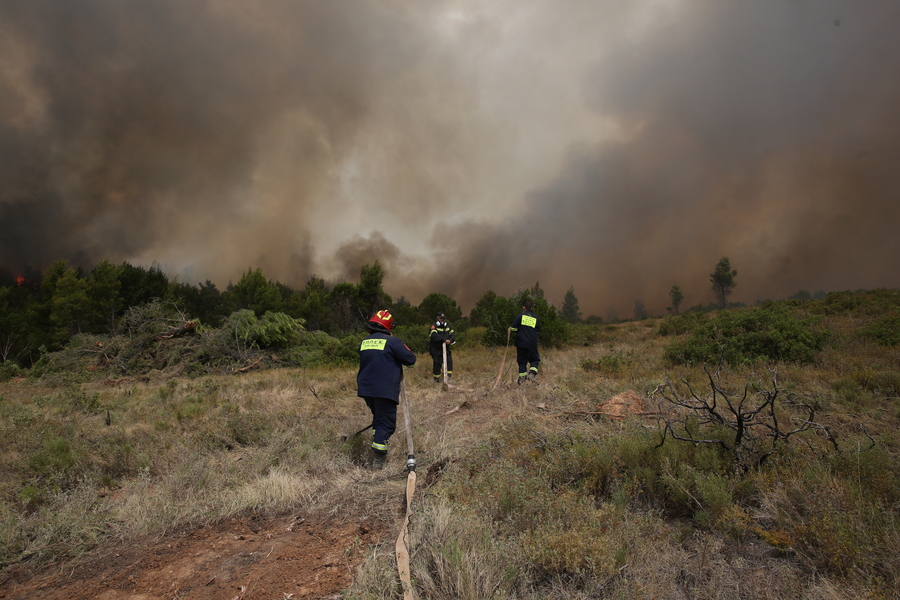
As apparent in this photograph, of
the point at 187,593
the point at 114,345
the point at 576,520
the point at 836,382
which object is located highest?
the point at 114,345

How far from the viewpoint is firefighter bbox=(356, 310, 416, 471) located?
5.08 metres

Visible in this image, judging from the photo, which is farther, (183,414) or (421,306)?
(421,306)

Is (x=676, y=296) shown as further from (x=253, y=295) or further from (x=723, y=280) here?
(x=253, y=295)

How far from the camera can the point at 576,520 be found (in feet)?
9.95

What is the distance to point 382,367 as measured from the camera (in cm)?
523

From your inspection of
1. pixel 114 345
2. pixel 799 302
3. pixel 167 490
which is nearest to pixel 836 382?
pixel 167 490

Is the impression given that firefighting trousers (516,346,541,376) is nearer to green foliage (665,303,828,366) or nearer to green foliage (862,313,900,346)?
green foliage (665,303,828,366)

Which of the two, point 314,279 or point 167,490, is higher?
point 314,279

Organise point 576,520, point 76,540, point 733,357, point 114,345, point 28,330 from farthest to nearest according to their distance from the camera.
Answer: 1. point 28,330
2. point 114,345
3. point 733,357
4. point 76,540
5. point 576,520

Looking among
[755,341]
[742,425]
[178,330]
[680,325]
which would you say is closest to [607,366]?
[755,341]

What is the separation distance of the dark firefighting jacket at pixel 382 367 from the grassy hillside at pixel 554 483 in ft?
2.91

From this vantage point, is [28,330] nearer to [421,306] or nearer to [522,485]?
[421,306]

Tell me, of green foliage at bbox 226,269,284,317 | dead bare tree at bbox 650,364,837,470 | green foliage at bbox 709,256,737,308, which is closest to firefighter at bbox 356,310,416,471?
dead bare tree at bbox 650,364,837,470

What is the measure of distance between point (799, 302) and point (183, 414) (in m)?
26.5
